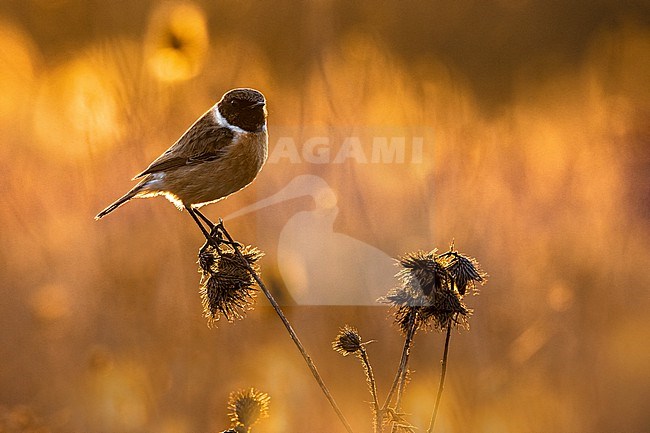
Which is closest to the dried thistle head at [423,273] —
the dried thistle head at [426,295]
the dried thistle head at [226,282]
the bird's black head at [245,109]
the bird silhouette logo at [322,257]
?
the dried thistle head at [426,295]

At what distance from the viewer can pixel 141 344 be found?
1.42 metres

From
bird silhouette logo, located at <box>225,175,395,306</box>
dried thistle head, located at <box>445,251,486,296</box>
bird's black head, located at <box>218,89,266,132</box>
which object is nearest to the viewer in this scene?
dried thistle head, located at <box>445,251,486,296</box>

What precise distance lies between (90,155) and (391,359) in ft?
2.41

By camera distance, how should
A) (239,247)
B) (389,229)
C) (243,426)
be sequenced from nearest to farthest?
(243,426) → (239,247) → (389,229)

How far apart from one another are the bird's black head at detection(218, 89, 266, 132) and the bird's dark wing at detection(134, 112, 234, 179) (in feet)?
0.07

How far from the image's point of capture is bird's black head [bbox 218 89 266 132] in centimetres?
94

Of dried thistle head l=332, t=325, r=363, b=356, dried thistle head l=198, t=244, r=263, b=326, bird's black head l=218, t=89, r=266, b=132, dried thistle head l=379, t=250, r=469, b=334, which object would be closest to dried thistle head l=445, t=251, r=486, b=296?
dried thistle head l=379, t=250, r=469, b=334

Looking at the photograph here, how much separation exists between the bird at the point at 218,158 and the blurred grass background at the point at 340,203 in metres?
0.40

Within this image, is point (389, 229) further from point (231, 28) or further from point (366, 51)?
point (231, 28)

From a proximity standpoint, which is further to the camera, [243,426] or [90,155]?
[90,155]

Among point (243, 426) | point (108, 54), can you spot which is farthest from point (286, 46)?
point (243, 426)

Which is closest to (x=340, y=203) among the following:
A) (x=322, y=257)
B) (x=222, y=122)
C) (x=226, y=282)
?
(x=322, y=257)

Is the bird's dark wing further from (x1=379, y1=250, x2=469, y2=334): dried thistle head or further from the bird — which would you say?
(x1=379, y1=250, x2=469, y2=334): dried thistle head

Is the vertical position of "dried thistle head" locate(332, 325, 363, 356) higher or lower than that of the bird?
lower
